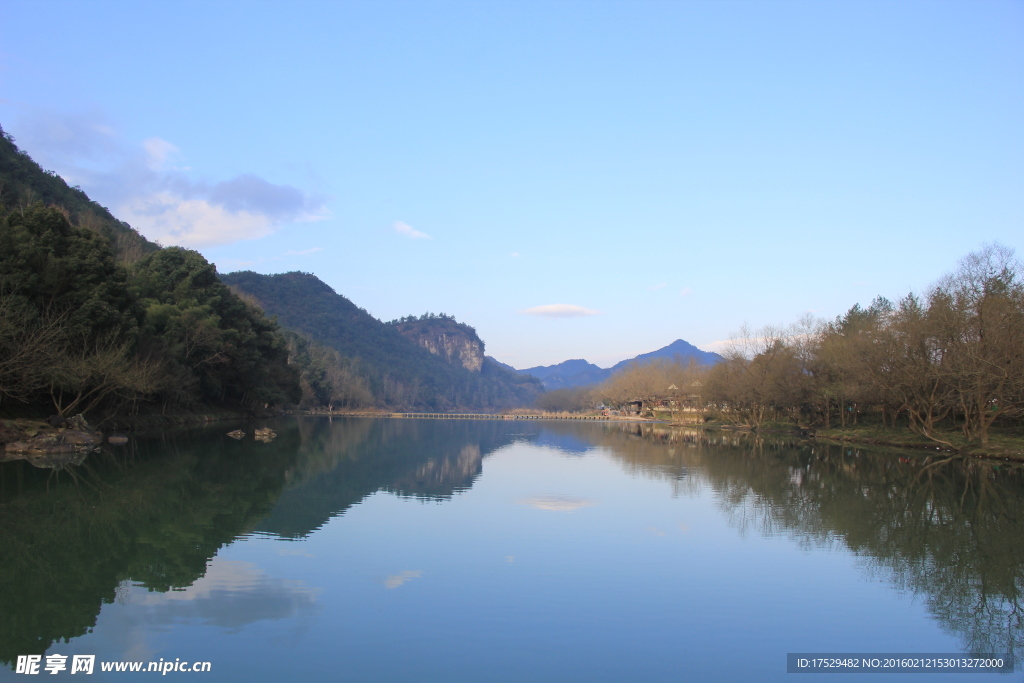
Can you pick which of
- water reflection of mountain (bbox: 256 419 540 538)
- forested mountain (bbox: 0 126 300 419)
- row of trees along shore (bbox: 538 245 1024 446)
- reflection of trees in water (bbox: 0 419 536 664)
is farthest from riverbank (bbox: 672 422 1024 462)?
forested mountain (bbox: 0 126 300 419)

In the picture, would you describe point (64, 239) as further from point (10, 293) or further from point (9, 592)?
point (9, 592)

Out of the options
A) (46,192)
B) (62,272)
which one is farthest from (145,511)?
(46,192)

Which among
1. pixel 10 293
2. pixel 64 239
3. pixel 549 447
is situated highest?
pixel 64 239

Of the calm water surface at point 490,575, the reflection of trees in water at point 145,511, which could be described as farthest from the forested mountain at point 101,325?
the calm water surface at point 490,575

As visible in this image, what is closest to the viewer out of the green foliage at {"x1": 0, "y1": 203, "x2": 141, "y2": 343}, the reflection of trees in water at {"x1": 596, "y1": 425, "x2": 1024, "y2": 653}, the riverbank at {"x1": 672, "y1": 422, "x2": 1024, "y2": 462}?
the reflection of trees in water at {"x1": 596, "y1": 425, "x2": 1024, "y2": 653}

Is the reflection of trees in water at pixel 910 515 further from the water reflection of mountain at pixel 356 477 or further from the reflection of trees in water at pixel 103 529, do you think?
the reflection of trees in water at pixel 103 529

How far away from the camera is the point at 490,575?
10.3 m

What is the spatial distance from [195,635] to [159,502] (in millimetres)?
9216

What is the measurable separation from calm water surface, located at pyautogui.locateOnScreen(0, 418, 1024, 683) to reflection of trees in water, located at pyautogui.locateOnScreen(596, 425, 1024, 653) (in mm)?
72

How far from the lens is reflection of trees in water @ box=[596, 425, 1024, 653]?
9727 millimetres

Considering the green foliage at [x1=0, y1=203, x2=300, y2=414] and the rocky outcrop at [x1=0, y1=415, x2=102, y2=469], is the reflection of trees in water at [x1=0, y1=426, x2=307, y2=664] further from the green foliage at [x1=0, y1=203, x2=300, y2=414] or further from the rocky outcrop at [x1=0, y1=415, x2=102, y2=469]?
the green foliage at [x1=0, y1=203, x2=300, y2=414]

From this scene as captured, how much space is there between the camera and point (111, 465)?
2183 centimetres

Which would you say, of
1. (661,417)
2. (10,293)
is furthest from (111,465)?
(661,417)

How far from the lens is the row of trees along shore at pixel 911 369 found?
29812 millimetres
